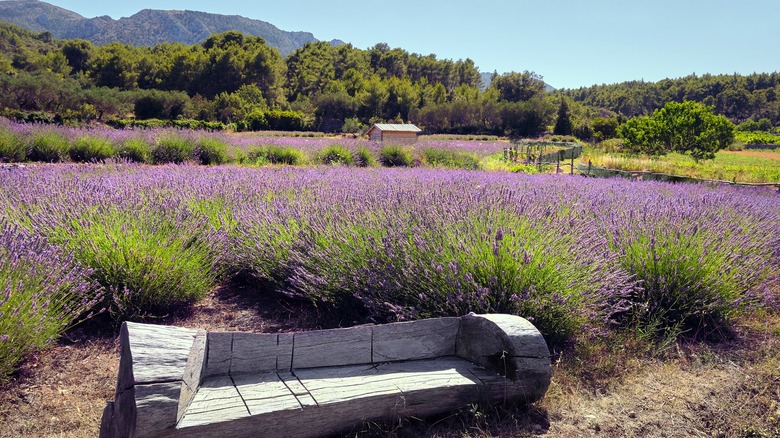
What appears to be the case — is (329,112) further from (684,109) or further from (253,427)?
(253,427)

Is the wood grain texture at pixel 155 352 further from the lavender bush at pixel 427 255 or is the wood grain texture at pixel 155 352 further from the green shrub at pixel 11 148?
the green shrub at pixel 11 148

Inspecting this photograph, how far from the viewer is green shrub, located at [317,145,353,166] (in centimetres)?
1402

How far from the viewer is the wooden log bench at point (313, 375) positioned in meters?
1.74

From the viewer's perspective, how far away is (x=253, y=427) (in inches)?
72.7

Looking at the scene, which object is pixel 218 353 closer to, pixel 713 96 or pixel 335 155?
pixel 335 155

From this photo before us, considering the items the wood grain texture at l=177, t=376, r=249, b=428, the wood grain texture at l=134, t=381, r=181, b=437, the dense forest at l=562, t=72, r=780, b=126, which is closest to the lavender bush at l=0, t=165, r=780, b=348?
the wood grain texture at l=177, t=376, r=249, b=428

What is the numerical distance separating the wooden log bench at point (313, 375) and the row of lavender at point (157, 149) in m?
7.27

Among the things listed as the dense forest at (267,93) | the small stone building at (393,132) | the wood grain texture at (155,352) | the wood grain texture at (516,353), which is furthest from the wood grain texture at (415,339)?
the dense forest at (267,93)

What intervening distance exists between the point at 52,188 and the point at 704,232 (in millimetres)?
5682

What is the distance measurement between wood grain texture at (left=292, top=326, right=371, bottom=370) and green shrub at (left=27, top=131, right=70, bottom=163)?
10.6 metres

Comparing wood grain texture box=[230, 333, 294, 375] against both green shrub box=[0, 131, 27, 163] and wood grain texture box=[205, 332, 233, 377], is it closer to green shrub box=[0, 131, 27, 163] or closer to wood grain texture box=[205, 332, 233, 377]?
wood grain texture box=[205, 332, 233, 377]

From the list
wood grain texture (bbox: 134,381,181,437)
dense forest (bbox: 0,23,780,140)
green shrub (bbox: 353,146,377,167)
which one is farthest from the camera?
dense forest (bbox: 0,23,780,140)

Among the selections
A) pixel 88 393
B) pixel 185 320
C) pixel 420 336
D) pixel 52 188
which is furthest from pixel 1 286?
pixel 52 188

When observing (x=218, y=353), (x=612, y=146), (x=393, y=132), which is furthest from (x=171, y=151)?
(x=612, y=146)
